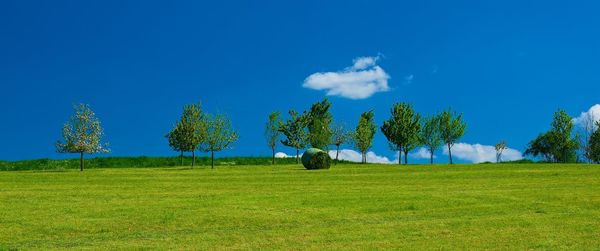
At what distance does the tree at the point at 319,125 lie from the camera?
87500mm

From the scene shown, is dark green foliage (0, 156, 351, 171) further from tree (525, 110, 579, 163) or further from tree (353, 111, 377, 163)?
tree (525, 110, 579, 163)

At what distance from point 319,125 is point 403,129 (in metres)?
13.1

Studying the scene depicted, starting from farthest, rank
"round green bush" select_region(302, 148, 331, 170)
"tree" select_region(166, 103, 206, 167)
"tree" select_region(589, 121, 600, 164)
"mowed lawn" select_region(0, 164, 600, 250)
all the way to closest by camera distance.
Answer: "tree" select_region(589, 121, 600, 164), "tree" select_region(166, 103, 206, 167), "round green bush" select_region(302, 148, 331, 170), "mowed lawn" select_region(0, 164, 600, 250)

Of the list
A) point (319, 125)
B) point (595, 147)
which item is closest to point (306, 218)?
point (319, 125)

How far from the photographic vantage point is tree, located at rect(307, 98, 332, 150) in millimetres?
87500

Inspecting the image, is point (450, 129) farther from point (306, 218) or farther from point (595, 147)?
point (306, 218)

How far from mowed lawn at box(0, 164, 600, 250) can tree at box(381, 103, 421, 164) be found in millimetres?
55773

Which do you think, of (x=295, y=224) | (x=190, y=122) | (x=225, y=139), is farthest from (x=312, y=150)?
(x=295, y=224)

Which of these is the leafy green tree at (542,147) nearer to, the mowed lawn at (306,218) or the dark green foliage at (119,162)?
the dark green foliage at (119,162)

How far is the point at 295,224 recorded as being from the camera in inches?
717

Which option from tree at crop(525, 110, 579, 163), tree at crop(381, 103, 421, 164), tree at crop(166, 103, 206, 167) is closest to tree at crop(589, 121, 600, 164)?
tree at crop(525, 110, 579, 163)

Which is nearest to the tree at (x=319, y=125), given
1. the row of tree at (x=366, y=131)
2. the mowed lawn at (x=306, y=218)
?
the row of tree at (x=366, y=131)

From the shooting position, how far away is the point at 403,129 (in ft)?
280

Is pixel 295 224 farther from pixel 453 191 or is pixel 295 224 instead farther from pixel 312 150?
pixel 312 150
